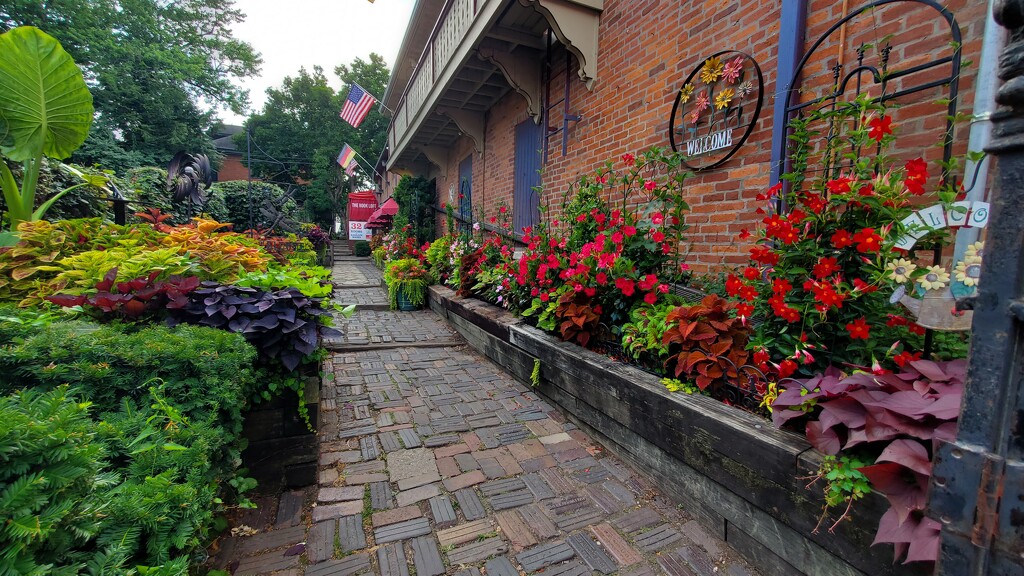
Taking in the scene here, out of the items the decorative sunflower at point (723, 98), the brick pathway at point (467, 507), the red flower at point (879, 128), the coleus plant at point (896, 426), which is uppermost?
the decorative sunflower at point (723, 98)

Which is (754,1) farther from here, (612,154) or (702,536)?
(702,536)

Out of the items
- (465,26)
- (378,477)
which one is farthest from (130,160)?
(378,477)

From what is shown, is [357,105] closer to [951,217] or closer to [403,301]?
[403,301]

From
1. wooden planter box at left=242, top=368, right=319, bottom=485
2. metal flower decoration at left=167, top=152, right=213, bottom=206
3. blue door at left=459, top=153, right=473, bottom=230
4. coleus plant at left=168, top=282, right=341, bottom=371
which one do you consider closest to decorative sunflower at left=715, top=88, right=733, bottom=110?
coleus plant at left=168, top=282, right=341, bottom=371

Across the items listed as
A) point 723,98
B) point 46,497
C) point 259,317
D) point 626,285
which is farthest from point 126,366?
point 723,98

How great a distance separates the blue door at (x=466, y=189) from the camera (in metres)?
8.44

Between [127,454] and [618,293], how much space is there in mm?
2616

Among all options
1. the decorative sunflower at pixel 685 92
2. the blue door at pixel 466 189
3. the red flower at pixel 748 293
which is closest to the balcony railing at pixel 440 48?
the blue door at pixel 466 189

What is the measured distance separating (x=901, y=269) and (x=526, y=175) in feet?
16.6

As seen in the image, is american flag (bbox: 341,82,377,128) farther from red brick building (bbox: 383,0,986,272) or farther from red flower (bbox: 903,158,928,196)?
red flower (bbox: 903,158,928,196)

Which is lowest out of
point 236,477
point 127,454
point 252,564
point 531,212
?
point 252,564

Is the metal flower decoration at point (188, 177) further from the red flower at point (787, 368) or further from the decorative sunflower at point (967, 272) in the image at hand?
the decorative sunflower at point (967, 272)

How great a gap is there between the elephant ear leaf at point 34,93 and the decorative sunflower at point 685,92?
494 centimetres

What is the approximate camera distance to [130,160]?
16.7 meters
